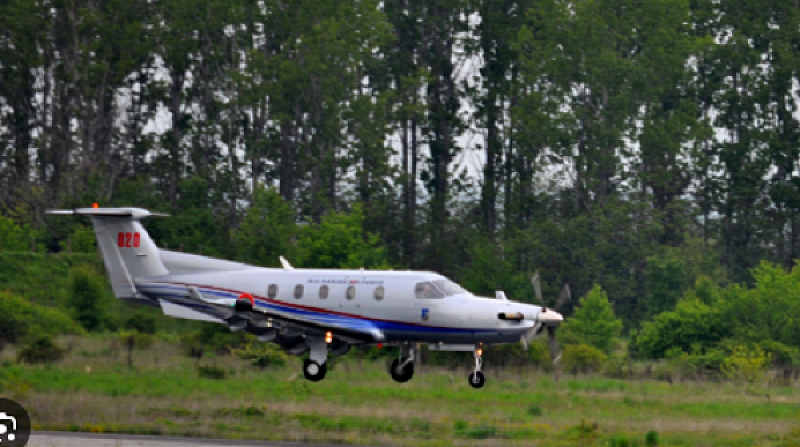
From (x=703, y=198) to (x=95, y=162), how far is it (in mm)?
40120

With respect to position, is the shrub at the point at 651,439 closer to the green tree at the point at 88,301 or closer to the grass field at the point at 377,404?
the grass field at the point at 377,404

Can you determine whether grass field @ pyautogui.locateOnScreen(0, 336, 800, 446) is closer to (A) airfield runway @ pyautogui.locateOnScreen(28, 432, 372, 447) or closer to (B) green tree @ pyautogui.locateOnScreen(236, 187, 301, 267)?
(A) airfield runway @ pyautogui.locateOnScreen(28, 432, 372, 447)

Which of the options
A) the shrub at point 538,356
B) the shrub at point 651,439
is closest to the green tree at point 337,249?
the shrub at point 538,356

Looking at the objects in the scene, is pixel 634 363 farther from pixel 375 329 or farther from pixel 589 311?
pixel 375 329

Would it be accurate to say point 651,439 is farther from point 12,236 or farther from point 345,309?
point 12,236

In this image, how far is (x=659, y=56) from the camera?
8044 centimetres

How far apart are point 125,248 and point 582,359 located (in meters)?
21.7

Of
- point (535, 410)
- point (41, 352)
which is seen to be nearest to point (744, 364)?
point (535, 410)

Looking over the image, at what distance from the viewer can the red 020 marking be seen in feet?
134

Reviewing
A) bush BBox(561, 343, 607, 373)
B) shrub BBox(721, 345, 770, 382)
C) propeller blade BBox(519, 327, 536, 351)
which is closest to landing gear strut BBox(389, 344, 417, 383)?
propeller blade BBox(519, 327, 536, 351)

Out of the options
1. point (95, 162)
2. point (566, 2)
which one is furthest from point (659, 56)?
point (95, 162)

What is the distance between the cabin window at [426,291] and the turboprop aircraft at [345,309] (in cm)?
3

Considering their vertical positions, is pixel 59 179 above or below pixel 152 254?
above

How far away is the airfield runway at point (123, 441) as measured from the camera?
33031mm
